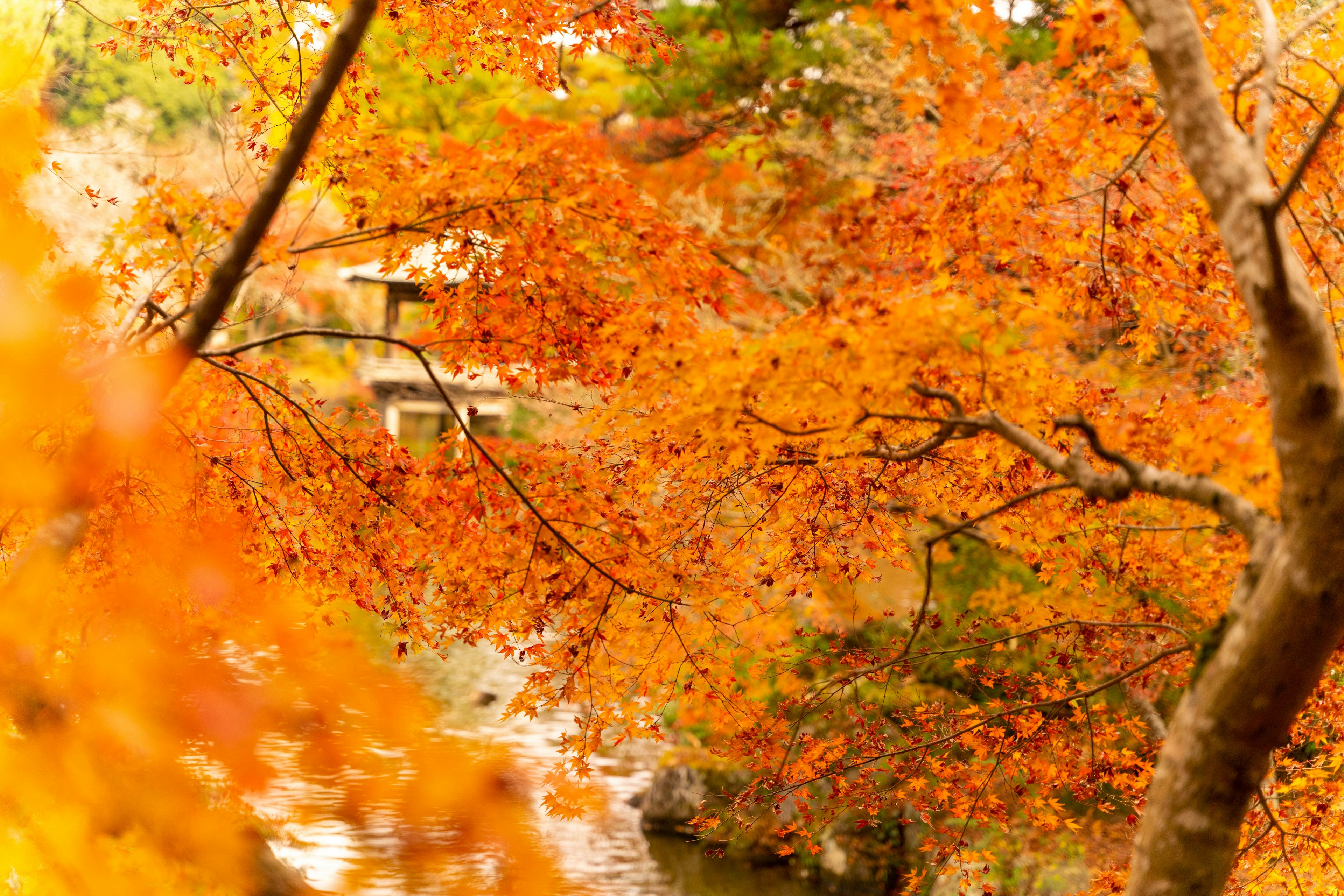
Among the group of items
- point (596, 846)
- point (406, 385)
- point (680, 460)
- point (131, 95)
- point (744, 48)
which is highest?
point (131, 95)

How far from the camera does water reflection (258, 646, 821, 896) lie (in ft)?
22.6

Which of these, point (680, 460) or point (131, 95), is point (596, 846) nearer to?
point (680, 460)

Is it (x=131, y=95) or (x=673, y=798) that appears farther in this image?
(x=131, y=95)

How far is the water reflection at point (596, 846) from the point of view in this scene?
22.6ft

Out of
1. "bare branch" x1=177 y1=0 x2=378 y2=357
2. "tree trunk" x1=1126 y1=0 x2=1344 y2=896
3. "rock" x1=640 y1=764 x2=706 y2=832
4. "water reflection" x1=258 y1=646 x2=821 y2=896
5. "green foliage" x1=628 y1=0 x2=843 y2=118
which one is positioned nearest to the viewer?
"tree trunk" x1=1126 y1=0 x2=1344 y2=896

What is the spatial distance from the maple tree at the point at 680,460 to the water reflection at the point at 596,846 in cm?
155

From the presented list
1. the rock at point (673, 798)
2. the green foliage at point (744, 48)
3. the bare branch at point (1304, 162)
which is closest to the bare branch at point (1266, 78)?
the bare branch at point (1304, 162)

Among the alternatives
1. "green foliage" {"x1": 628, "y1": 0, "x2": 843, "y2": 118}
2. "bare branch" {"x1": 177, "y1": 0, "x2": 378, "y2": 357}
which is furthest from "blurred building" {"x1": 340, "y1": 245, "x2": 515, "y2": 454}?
"bare branch" {"x1": 177, "y1": 0, "x2": 378, "y2": 357}

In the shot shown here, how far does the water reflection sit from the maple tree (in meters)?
1.55

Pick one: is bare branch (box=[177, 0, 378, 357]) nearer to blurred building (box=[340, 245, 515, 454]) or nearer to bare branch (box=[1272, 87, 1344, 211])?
bare branch (box=[1272, 87, 1344, 211])

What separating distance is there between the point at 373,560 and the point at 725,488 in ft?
4.97

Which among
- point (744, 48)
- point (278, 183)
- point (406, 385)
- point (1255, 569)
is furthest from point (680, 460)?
point (406, 385)

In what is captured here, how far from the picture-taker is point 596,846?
7.93 meters

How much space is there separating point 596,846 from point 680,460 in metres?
5.25
